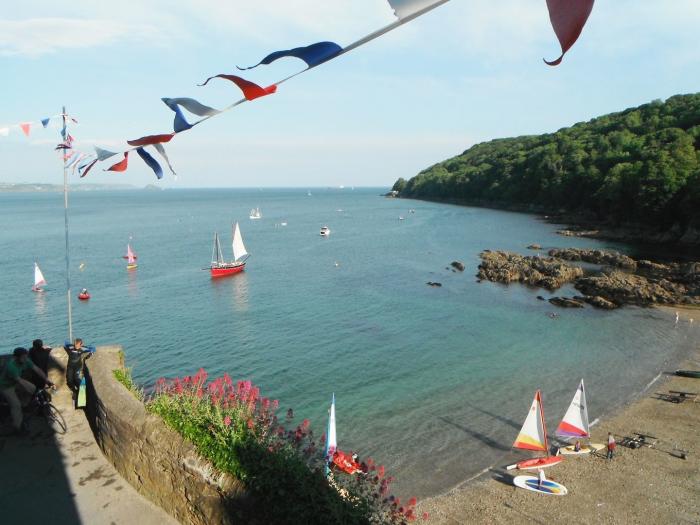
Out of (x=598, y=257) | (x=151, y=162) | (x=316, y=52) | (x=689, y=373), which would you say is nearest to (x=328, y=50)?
(x=316, y=52)

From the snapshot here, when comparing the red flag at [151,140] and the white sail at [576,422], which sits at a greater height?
the red flag at [151,140]

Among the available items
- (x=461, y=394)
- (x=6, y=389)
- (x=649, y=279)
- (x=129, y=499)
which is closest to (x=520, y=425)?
(x=461, y=394)

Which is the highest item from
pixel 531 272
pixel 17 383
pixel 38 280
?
pixel 17 383

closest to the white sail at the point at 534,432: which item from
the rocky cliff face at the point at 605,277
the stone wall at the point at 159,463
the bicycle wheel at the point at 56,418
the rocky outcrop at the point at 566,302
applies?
the stone wall at the point at 159,463

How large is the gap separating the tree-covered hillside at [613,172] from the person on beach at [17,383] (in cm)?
6907

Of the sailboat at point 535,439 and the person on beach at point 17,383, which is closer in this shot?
the person on beach at point 17,383

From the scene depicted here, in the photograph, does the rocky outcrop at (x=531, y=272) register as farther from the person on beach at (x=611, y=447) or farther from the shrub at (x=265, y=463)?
the shrub at (x=265, y=463)

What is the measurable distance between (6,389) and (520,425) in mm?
16314

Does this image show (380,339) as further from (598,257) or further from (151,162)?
(598,257)

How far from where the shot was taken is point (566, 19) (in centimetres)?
273

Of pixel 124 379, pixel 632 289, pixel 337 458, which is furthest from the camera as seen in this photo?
pixel 632 289

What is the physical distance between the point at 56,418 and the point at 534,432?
13417 millimetres

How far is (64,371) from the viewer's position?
1097cm

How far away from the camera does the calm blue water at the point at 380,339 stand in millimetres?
19281
